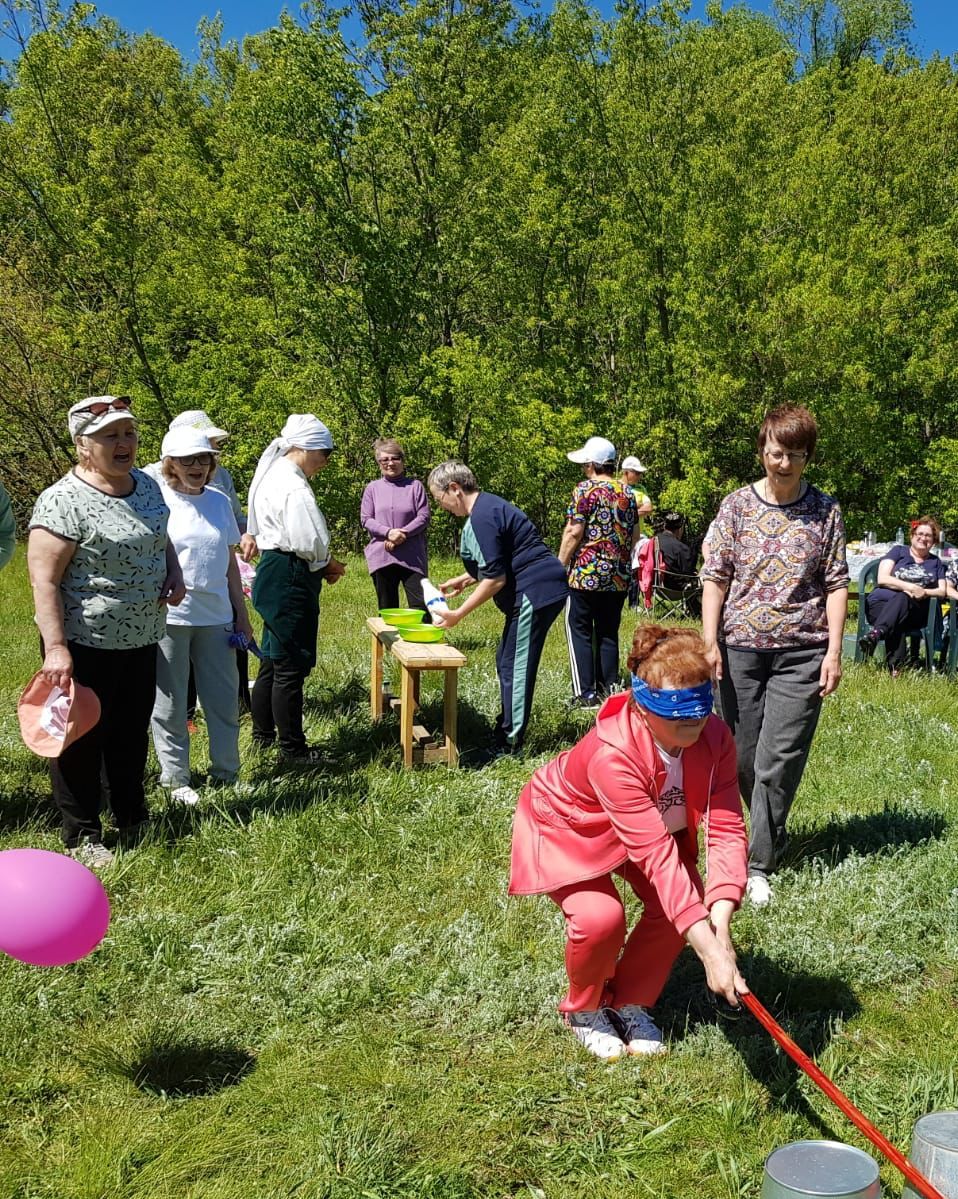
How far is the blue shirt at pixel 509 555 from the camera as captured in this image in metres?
5.59

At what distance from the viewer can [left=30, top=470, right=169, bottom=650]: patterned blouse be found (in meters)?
4.07

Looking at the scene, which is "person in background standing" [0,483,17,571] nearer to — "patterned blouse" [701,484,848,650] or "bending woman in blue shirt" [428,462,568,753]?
"bending woman in blue shirt" [428,462,568,753]

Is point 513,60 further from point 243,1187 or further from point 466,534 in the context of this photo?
point 243,1187

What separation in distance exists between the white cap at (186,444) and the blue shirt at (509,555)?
1.48 metres

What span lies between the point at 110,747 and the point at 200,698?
0.92 m

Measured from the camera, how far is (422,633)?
591cm

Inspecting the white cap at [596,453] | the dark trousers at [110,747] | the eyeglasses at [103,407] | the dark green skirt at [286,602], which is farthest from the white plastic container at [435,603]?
the eyeglasses at [103,407]

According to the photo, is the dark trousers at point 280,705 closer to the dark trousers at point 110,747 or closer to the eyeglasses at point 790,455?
the dark trousers at point 110,747

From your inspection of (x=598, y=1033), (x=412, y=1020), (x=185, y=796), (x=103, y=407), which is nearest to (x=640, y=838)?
(x=598, y=1033)

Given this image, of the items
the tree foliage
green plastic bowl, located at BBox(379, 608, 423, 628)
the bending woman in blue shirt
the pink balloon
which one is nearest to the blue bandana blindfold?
the pink balloon

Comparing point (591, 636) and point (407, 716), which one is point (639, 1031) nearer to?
point (407, 716)

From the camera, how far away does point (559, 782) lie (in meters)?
3.08

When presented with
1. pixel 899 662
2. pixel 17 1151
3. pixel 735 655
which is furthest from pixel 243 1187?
pixel 899 662

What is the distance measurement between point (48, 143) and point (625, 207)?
1027 cm
